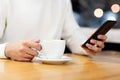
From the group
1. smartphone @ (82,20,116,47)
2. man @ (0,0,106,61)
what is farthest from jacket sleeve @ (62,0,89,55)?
smartphone @ (82,20,116,47)

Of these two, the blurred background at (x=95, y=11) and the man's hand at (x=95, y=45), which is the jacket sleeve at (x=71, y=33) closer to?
the man's hand at (x=95, y=45)

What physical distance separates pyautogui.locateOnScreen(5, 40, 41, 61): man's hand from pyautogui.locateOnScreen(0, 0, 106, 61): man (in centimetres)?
2

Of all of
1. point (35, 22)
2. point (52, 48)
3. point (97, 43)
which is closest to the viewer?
point (52, 48)

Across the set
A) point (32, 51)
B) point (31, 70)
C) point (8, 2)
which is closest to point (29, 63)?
point (32, 51)

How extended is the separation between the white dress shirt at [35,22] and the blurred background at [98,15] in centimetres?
77

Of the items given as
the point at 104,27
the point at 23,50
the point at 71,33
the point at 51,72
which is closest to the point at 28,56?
the point at 23,50

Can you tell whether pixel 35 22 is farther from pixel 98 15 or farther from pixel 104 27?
pixel 98 15

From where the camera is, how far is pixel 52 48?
1.10 metres

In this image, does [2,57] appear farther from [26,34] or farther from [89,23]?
[89,23]

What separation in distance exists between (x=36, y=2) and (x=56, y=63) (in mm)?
544

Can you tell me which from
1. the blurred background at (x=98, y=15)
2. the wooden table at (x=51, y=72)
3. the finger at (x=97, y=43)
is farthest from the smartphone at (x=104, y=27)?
the blurred background at (x=98, y=15)

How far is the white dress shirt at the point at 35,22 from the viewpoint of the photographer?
1.46 meters

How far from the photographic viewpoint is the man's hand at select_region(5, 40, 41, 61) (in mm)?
1130

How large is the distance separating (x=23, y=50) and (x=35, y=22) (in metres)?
0.43
